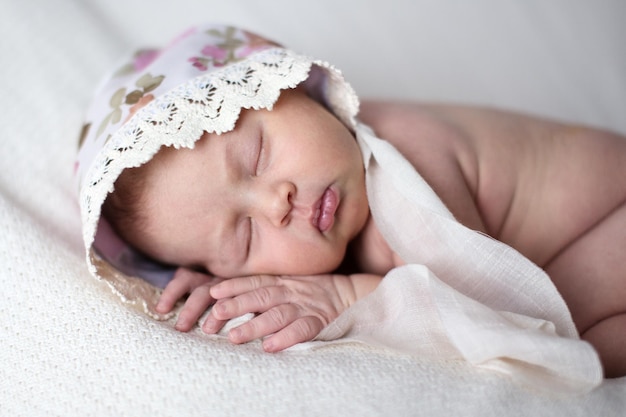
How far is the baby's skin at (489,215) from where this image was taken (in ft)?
3.87

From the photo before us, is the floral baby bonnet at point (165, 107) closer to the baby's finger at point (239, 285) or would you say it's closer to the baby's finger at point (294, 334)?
the baby's finger at point (239, 285)

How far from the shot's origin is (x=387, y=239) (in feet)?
3.98

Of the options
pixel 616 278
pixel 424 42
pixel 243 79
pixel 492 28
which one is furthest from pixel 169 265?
pixel 492 28

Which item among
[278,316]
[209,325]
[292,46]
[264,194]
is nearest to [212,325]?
[209,325]

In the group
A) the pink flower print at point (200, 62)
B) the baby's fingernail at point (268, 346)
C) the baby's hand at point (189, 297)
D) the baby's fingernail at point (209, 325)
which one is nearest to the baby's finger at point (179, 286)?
the baby's hand at point (189, 297)

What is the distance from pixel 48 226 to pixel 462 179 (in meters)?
0.78

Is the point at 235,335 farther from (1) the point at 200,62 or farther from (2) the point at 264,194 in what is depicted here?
(1) the point at 200,62

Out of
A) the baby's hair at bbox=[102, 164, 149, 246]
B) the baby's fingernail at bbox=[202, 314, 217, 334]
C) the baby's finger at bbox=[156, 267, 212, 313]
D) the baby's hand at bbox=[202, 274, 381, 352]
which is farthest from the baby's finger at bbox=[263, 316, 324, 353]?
the baby's hair at bbox=[102, 164, 149, 246]

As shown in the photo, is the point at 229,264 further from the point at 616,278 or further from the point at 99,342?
the point at 616,278

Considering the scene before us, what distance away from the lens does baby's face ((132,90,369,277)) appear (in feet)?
3.81

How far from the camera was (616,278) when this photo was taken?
50.1 inches

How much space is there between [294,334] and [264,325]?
0.06m

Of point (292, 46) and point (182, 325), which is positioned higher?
point (292, 46)

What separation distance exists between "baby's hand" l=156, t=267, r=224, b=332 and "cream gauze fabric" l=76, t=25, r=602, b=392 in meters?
0.04
